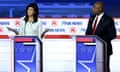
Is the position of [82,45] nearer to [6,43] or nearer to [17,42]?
[17,42]

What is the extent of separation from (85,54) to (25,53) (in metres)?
0.84

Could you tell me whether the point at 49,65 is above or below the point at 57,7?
below

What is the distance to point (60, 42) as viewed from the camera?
9.41 metres

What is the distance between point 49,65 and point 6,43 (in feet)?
2.98

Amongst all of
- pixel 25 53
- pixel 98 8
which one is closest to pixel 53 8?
pixel 98 8

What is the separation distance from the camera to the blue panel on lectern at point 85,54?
275 inches

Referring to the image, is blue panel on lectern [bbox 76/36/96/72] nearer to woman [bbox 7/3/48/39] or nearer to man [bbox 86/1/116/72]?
man [bbox 86/1/116/72]

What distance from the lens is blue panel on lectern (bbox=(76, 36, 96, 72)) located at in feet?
22.9

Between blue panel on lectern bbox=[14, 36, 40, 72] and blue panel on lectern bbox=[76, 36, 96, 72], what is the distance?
587 mm

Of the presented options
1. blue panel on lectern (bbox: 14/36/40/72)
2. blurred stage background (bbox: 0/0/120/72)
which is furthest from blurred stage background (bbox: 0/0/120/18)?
blue panel on lectern (bbox: 14/36/40/72)

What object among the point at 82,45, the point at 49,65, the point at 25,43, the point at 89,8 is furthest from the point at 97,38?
the point at 89,8

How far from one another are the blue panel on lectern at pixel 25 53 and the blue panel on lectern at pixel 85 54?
587 mm

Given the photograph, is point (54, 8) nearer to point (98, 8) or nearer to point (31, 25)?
point (31, 25)

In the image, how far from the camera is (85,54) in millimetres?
7016
